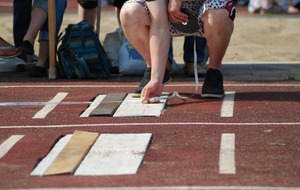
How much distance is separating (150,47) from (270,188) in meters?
2.58

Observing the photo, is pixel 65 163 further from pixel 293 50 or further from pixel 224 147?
pixel 293 50

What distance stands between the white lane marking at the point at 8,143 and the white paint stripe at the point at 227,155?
1240 mm

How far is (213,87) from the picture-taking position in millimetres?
7449

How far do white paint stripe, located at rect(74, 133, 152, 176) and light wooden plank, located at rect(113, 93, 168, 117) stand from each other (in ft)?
2.29

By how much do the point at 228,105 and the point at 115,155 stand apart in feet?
5.75

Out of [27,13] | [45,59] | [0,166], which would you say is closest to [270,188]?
[0,166]

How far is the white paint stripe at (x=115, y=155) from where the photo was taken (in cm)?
527

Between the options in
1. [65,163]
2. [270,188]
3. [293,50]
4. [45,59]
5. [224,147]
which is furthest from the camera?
[293,50]

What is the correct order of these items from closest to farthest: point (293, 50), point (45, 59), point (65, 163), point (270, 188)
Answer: point (270, 188)
point (65, 163)
point (45, 59)
point (293, 50)

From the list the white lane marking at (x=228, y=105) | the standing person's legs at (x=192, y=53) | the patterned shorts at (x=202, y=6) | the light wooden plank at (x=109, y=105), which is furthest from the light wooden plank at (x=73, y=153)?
the standing person's legs at (x=192, y=53)

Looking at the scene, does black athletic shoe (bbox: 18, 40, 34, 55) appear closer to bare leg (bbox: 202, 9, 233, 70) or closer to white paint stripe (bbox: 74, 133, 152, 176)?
bare leg (bbox: 202, 9, 233, 70)

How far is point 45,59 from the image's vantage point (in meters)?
9.17

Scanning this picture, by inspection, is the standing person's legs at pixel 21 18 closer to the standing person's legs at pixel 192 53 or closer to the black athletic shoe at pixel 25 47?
the black athletic shoe at pixel 25 47

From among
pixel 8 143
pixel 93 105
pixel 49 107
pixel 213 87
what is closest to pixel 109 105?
pixel 93 105
